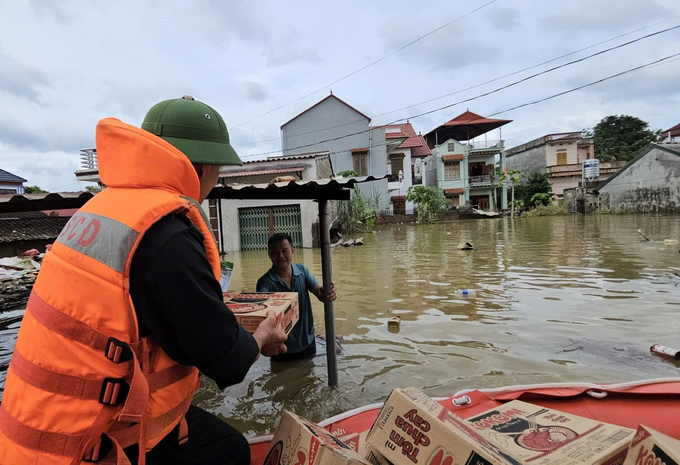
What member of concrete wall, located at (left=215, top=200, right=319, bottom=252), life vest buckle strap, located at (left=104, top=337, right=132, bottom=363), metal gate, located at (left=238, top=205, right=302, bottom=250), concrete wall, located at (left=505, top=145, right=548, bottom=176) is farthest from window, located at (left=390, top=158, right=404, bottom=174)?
life vest buckle strap, located at (left=104, top=337, right=132, bottom=363)

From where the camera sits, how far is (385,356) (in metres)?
4.60

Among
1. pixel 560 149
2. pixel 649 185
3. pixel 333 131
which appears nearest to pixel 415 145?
pixel 333 131

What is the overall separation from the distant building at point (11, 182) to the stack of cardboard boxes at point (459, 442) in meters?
35.5

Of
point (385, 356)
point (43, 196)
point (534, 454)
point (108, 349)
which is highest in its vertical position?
point (43, 196)

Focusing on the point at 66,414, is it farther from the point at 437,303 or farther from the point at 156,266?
the point at 437,303

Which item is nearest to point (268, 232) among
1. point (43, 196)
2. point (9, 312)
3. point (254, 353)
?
point (9, 312)

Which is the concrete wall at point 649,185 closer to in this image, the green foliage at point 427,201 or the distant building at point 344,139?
the green foliage at point 427,201

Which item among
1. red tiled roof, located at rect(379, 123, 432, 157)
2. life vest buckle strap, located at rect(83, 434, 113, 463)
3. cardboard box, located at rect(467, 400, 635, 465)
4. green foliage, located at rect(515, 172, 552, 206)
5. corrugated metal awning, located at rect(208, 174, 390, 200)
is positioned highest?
red tiled roof, located at rect(379, 123, 432, 157)

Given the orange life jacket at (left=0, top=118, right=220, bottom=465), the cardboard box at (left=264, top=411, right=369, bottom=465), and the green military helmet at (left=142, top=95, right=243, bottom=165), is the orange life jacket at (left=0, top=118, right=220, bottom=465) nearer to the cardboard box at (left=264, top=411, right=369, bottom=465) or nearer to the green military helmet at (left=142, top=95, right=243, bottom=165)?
the green military helmet at (left=142, top=95, right=243, bottom=165)

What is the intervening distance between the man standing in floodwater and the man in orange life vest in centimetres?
258

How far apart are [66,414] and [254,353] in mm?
537

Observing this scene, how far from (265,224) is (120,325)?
1556cm

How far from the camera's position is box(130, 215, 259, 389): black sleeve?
3.78ft

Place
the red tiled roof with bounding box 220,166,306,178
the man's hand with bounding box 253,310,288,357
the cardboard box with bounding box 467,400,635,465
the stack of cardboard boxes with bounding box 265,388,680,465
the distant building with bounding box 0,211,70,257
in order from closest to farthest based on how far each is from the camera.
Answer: the stack of cardboard boxes with bounding box 265,388,680,465 < the cardboard box with bounding box 467,400,635,465 < the man's hand with bounding box 253,310,288,357 < the distant building with bounding box 0,211,70,257 < the red tiled roof with bounding box 220,166,306,178
